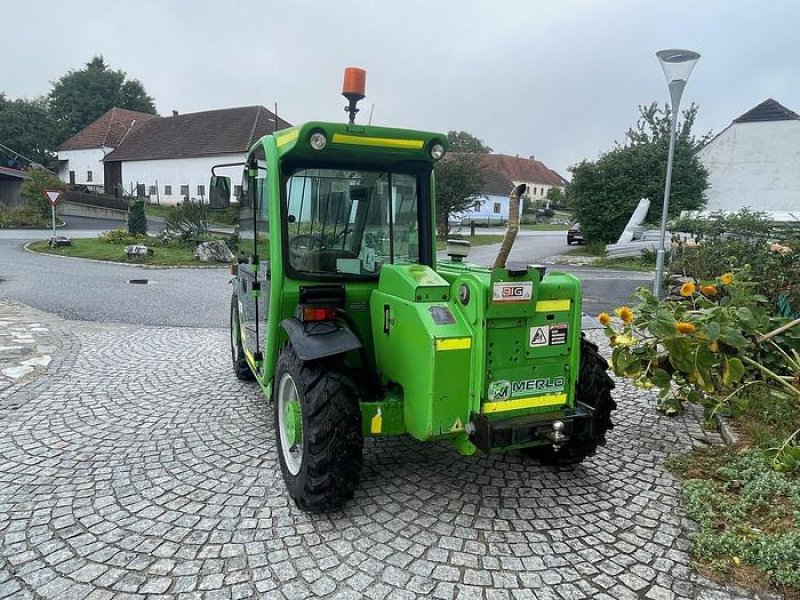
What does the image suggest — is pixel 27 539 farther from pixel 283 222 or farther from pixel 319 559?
pixel 283 222

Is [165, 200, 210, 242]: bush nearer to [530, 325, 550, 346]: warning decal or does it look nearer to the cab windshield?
the cab windshield

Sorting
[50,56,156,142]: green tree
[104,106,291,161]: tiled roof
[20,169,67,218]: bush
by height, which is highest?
[50,56,156,142]: green tree

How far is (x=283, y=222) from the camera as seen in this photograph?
137 inches

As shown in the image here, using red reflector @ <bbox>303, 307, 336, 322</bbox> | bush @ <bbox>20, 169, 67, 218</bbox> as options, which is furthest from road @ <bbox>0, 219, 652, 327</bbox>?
bush @ <bbox>20, 169, 67, 218</bbox>

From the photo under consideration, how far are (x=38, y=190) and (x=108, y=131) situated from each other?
23.1 meters

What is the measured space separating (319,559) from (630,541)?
1.64 meters

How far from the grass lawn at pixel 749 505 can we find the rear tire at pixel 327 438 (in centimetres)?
184

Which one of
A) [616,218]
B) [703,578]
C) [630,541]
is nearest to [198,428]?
[630,541]

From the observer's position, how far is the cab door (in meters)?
3.84

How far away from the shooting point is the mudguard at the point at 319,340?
2998 mm

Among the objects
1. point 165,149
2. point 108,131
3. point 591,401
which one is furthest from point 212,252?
point 108,131

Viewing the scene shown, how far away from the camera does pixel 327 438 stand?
295 cm

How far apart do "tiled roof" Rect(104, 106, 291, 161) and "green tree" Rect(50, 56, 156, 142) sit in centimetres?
1347

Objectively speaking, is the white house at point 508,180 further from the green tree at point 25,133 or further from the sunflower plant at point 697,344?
the sunflower plant at point 697,344
